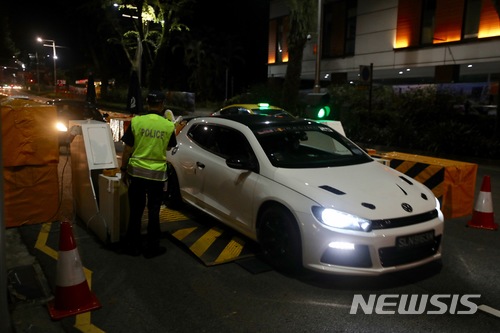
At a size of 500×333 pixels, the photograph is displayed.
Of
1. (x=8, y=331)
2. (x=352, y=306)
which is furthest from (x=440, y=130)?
(x=8, y=331)

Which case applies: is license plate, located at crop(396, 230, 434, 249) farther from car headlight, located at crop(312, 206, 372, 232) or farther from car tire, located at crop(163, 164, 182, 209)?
car tire, located at crop(163, 164, 182, 209)

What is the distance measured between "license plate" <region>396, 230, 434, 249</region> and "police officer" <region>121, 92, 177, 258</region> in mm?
2637

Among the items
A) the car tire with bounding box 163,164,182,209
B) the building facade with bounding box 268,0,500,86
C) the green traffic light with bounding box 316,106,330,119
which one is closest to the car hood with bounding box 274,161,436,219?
the car tire with bounding box 163,164,182,209

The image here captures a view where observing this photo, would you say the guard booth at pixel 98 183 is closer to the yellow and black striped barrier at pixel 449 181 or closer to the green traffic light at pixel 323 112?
the green traffic light at pixel 323 112

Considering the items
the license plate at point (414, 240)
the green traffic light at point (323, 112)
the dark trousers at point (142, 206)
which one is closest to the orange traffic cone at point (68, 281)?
the dark trousers at point (142, 206)

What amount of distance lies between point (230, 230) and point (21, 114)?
10.2 ft

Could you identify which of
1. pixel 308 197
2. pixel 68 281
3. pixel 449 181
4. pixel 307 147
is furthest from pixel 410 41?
pixel 68 281

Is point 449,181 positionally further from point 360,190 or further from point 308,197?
point 308,197

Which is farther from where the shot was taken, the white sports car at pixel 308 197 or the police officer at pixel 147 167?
the police officer at pixel 147 167

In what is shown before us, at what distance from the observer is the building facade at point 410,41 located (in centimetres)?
2203

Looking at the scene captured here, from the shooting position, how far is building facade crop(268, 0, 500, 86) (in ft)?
72.3

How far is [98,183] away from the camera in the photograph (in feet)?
19.5

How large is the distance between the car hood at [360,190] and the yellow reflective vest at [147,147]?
1353 mm

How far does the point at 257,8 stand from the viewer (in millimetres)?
49781
